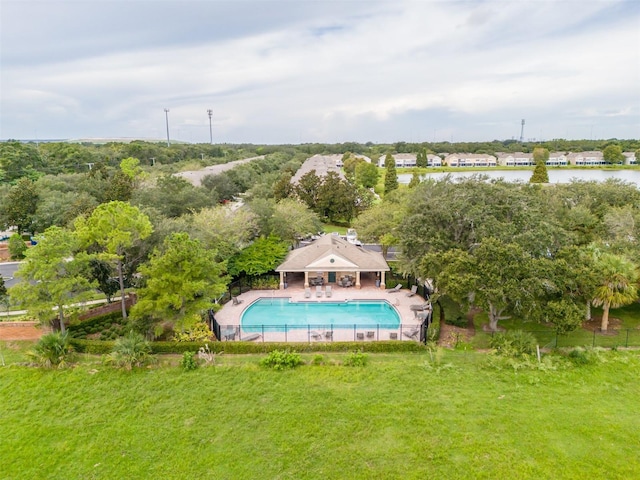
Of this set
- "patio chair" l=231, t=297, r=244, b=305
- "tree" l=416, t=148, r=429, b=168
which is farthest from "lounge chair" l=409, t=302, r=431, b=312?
"tree" l=416, t=148, r=429, b=168

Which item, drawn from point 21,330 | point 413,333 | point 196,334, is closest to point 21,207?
point 21,330

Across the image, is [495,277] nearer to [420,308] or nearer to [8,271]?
[420,308]

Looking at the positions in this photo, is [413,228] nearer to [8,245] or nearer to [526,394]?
[526,394]

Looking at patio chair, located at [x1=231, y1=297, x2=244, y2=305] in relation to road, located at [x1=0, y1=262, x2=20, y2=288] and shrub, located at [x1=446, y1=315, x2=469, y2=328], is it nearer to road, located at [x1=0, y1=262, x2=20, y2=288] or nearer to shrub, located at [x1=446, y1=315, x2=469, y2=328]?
shrub, located at [x1=446, y1=315, x2=469, y2=328]

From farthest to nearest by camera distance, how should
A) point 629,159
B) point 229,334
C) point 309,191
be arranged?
point 629,159 < point 309,191 < point 229,334

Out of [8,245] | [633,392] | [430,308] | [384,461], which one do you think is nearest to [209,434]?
[384,461]

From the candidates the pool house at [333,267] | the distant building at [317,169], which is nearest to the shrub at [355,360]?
the pool house at [333,267]

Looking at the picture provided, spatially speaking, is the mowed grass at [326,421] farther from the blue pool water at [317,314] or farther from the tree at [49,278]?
the blue pool water at [317,314]
